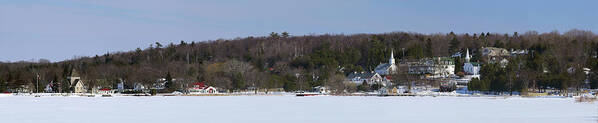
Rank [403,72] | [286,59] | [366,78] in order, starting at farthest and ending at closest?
[286,59]
[366,78]
[403,72]

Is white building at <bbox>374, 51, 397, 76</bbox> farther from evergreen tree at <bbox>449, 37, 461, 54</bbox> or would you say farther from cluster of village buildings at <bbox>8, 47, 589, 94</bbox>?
evergreen tree at <bbox>449, 37, 461, 54</bbox>

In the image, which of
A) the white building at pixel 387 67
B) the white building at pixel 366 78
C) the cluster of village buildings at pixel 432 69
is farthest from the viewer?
the white building at pixel 387 67

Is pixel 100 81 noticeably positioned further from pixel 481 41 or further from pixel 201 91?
pixel 481 41

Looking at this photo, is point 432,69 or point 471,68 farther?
point 432,69

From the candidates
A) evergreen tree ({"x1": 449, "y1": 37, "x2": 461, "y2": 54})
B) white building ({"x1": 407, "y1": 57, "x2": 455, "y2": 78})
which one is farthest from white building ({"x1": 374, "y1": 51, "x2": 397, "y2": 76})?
evergreen tree ({"x1": 449, "y1": 37, "x2": 461, "y2": 54})

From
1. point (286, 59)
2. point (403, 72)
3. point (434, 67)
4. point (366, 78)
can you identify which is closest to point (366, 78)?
point (366, 78)

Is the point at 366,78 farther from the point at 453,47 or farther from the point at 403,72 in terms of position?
the point at 453,47

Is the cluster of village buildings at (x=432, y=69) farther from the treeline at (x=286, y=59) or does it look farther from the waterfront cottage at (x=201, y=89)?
the waterfront cottage at (x=201, y=89)

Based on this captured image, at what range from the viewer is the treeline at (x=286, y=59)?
339ft

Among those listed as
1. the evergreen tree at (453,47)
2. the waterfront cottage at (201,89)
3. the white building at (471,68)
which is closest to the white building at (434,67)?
the white building at (471,68)

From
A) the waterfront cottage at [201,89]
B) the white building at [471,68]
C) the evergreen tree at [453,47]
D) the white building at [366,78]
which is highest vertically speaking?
the evergreen tree at [453,47]

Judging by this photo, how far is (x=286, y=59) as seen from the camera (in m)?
154

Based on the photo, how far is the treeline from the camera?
10319 centimetres

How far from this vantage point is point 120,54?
186250 mm
